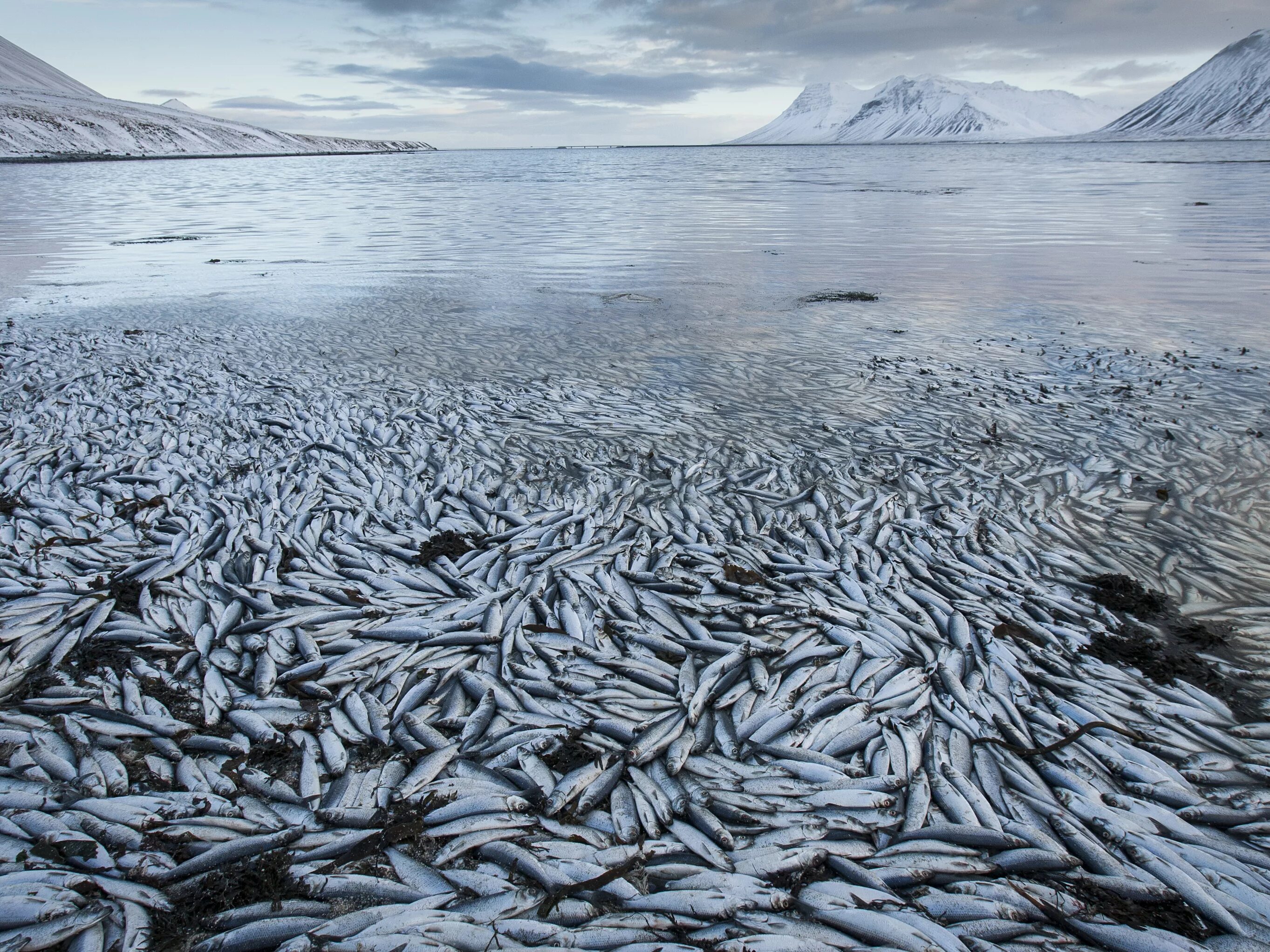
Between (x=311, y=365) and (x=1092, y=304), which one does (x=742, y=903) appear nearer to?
(x=311, y=365)

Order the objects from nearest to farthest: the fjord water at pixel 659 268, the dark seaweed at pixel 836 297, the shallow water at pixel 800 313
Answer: the shallow water at pixel 800 313 → the fjord water at pixel 659 268 → the dark seaweed at pixel 836 297

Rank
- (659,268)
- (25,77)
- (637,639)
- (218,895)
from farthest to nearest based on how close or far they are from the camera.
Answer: (25,77)
(659,268)
(637,639)
(218,895)

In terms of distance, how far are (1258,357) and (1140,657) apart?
7615mm

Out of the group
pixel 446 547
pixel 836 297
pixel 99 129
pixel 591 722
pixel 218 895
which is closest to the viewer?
pixel 218 895

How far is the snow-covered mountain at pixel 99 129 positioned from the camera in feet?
324

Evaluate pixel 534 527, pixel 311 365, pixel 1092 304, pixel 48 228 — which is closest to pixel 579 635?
pixel 534 527

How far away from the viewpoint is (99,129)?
4395 inches

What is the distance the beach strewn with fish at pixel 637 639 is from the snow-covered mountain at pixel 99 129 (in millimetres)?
111854

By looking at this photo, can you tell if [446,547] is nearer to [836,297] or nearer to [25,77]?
[836,297]

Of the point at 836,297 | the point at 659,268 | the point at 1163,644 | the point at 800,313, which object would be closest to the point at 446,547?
the point at 1163,644

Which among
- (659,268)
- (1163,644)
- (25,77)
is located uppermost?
(25,77)

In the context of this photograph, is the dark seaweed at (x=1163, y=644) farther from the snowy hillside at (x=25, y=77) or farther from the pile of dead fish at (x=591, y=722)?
the snowy hillside at (x=25, y=77)

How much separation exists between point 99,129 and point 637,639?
145 meters

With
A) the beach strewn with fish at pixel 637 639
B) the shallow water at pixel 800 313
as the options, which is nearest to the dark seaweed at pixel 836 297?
the shallow water at pixel 800 313
